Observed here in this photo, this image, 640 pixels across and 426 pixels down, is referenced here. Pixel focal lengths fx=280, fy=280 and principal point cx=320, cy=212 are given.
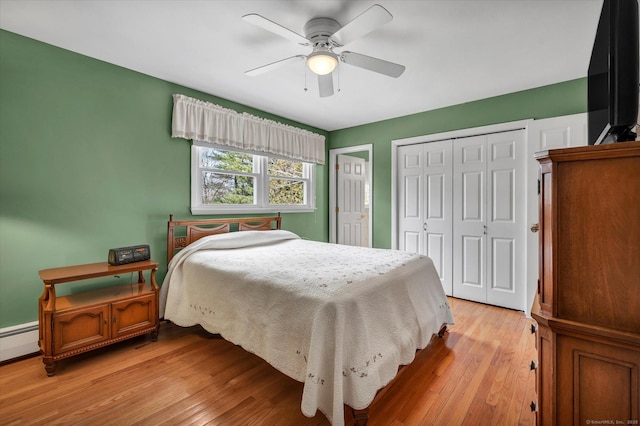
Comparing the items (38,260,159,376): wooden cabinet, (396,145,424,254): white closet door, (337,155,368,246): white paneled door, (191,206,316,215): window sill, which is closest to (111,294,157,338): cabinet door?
(38,260,159,376): wooden cabinet

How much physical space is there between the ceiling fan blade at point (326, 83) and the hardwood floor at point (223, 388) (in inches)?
90.3

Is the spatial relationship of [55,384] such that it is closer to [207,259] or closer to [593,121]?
[207,259]

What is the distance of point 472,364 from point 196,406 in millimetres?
1974

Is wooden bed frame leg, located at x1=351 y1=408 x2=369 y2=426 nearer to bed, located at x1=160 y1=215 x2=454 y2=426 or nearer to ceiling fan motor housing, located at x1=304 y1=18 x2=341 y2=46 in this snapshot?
bed, located at x1=160 y1=215 x2=454 y2=426

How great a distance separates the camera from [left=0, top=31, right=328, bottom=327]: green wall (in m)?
2.19

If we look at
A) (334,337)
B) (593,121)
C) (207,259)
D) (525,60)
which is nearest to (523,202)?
(525,60)

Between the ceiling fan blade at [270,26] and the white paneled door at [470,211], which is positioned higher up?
the ceiling fan blade at [270,26]

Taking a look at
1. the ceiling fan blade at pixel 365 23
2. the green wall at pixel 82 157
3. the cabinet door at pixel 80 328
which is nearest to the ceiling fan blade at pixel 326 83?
the ceiling fan blade at pixel 365 23

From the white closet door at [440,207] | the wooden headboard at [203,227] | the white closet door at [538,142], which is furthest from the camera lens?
the white closet door at [440,207]

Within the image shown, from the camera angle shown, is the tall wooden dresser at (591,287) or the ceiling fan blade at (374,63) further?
the ceiling fan blade at (374,63)

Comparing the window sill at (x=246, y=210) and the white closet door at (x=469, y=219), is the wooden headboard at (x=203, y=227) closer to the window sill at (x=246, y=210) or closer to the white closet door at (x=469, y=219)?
the window sill at (x=246, y=210)

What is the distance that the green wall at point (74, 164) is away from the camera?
86.1 inches

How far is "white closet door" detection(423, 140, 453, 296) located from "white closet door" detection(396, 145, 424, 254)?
0.07 metres

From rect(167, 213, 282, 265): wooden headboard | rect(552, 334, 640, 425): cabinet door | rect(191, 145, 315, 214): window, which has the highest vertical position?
rect(191, 145, 315, 214): window
